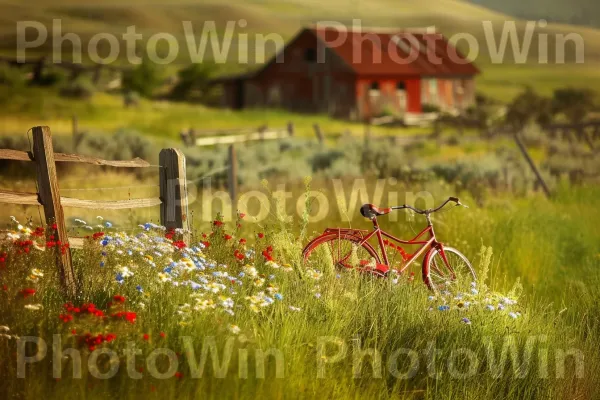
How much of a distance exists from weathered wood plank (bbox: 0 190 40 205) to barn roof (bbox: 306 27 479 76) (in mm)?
41285

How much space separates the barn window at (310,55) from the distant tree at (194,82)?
1080 cm

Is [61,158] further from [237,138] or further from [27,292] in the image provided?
[237,138]

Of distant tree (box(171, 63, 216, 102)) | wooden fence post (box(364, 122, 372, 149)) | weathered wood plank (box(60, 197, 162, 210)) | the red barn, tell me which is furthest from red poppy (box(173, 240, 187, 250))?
distant tree (box(171, 63, 216, 102))

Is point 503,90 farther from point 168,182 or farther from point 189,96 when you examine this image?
point 168,182

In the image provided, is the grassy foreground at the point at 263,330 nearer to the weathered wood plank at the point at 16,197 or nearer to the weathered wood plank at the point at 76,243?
the weathered wood plank at the point at 76,243

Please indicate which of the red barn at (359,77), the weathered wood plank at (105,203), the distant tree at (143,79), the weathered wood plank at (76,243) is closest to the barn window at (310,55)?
the red barn at (359,77)

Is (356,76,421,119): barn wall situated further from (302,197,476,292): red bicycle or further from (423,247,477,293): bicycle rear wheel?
(302,197,476,292): red bicycle

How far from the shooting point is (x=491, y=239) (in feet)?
35.5

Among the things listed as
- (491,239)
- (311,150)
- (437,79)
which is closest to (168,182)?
(491,239)

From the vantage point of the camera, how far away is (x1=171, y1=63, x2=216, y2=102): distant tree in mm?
58656

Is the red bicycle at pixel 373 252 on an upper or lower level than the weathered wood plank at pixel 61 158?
lower

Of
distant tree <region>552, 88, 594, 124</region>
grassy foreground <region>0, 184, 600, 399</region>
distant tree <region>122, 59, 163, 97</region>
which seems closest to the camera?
grassy foreground <region>0, 184, 600, 399</region>

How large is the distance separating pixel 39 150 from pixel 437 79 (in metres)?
48.0

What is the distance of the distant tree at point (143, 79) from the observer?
2227 inches
